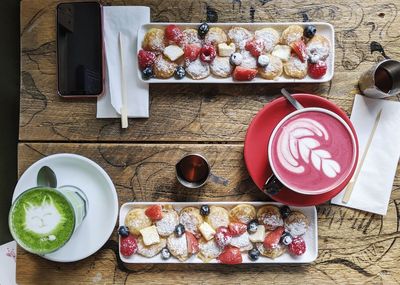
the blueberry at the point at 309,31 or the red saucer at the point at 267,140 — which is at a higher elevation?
the blueberry at the point at 309,31

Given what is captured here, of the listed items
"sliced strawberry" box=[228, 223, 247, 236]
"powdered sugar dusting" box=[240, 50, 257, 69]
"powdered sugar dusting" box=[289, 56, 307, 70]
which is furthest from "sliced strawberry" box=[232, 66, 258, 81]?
"sliced strawberry" box=[228, 223, 247, 236]

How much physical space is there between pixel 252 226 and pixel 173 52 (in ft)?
1.97

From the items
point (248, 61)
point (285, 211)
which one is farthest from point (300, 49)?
point (285, 211)

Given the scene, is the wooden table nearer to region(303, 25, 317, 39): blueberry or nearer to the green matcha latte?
region(303, 25, 317, 39): blueberry

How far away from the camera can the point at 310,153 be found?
1.39 meters

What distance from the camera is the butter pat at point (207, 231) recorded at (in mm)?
1479

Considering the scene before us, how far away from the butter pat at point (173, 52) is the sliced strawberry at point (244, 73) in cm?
18

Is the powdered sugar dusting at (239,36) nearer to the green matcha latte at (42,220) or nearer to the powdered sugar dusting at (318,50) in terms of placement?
the powdered sugar dusting at (318,50)

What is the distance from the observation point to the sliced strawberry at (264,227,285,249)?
1.48 m

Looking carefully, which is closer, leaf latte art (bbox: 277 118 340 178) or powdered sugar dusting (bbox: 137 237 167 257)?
leaf latte art (bbox: 277 118 340 178)

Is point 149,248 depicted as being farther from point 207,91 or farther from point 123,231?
point 207,91

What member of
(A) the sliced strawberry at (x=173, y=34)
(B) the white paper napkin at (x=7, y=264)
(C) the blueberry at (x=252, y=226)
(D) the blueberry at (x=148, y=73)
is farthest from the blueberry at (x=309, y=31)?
(B) the white paper napkin at (x=7, y=264)

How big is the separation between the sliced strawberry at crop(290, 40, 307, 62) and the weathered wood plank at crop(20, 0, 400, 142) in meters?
0.10

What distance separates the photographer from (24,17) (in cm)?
159
